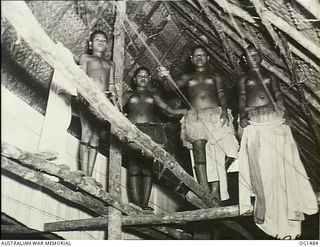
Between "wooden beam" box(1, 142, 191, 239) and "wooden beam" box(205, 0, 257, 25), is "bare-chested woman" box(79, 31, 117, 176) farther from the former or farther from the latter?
"wooden beam" box(205, 0, 257, 25)

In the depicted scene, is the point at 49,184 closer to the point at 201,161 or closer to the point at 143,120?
the point at 143,120

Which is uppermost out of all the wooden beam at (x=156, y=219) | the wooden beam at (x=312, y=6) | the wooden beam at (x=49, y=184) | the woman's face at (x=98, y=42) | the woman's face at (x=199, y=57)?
the woman's face at (x=199, y=57)

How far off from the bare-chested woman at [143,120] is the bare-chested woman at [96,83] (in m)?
0.19

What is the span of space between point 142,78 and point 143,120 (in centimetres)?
19

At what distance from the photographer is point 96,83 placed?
1441 mm

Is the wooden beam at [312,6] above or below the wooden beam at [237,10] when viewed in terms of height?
below

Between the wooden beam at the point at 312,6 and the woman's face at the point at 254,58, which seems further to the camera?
the woman's face at the point at 254,58

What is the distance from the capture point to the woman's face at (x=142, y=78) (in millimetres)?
1790

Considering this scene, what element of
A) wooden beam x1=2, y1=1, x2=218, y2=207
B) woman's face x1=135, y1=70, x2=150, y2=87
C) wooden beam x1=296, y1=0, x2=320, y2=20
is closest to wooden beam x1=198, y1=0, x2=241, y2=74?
woman's face x1=135, y1=70, x2=150, y2=87

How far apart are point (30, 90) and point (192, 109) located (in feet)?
2.20

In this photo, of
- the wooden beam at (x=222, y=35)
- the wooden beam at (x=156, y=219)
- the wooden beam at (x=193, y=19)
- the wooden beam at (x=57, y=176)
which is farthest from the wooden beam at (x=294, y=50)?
the wooden beam at (x=57, y=176)

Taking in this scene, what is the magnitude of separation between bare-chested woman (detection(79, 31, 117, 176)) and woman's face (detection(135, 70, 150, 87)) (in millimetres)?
258

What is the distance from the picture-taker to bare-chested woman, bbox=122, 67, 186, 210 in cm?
174

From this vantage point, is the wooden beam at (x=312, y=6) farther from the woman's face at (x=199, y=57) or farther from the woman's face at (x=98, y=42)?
the woman's face at (x=98, y=42)
